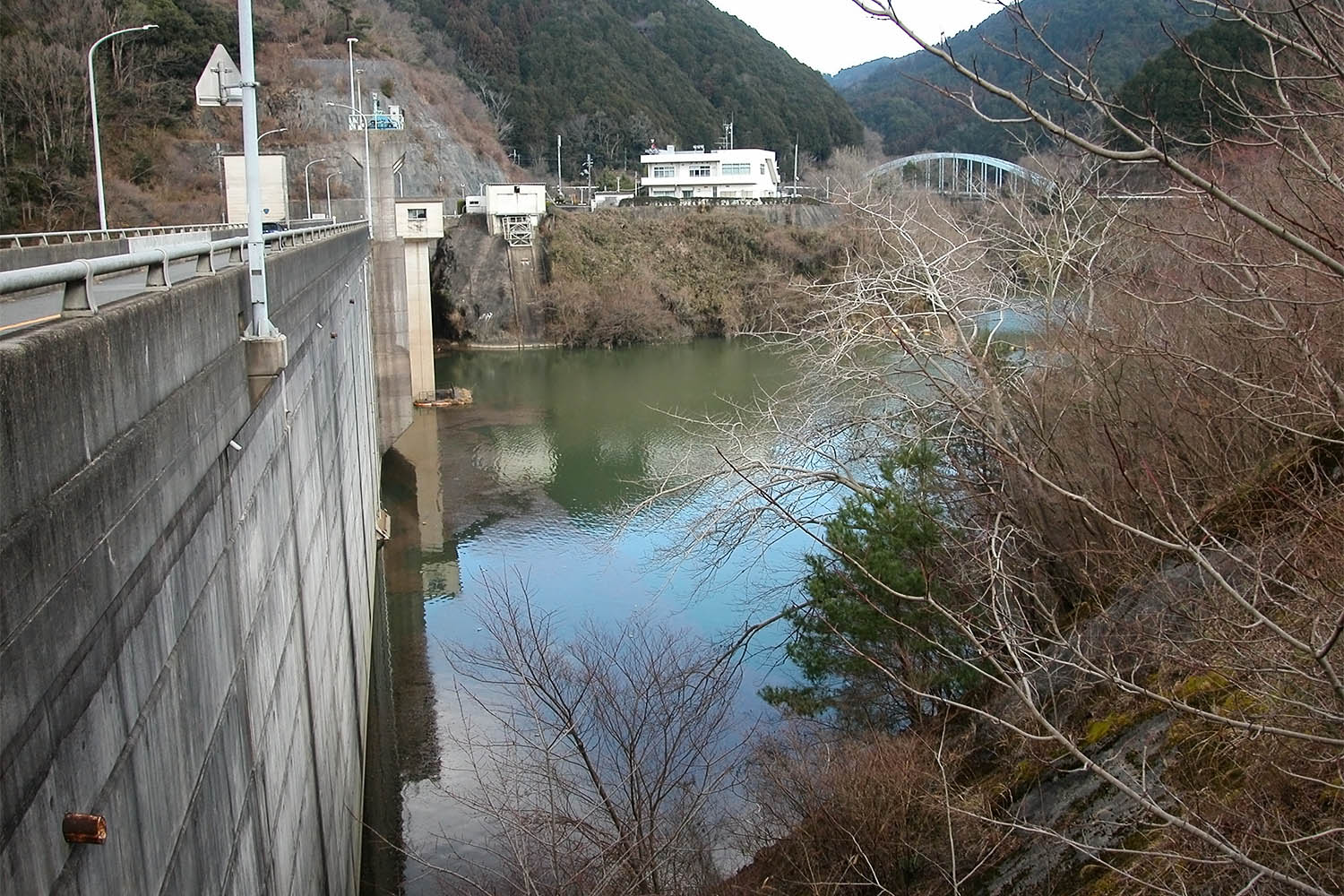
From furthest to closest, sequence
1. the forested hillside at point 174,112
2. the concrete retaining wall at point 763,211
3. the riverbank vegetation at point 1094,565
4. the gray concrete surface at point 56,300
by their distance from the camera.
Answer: the concrete retaining wall at point 763,211 → the forested hillside at point 174,112 → the riverbank vegetation at point 1094,565 → the gray concrete surface at point 56,300

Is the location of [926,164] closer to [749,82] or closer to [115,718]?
[749,82]

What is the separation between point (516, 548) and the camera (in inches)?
941

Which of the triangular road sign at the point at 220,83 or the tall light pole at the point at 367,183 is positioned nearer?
the triangular road sign at the point at 220,83

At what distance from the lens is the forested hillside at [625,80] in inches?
4117

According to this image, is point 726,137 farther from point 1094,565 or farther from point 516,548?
point 1094,565

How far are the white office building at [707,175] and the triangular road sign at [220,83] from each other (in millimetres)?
81395

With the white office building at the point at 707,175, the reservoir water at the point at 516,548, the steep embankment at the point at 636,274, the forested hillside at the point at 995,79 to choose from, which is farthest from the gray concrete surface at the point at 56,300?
the white office building at the point at 707,175

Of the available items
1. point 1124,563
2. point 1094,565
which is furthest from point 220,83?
point 1094,565

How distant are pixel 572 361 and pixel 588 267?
10750 mm

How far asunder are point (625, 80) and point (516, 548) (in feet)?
322

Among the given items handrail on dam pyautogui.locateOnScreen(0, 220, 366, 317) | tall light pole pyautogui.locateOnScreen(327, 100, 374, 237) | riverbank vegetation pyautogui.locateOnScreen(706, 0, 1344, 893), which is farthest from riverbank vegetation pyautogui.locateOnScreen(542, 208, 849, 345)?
handrail on dam pyautogui.locateOnScreen(0, 220, 366, 317)

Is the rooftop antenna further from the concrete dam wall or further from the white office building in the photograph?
the concrete dam wall

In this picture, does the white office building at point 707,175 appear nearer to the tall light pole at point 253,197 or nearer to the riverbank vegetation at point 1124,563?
the riverbank vegetation at point 1124,563

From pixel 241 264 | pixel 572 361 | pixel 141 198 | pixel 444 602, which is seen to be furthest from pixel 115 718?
pixel 141 198
